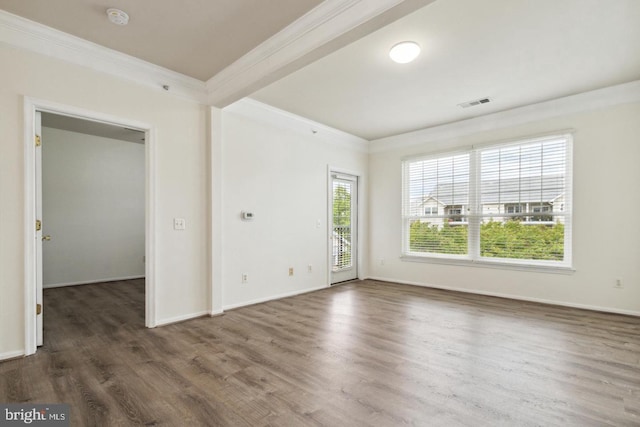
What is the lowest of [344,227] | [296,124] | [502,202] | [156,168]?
[344,227]

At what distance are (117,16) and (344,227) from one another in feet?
15.0

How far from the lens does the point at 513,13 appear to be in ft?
8.47

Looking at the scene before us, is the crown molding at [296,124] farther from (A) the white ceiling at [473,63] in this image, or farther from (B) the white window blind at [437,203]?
(B) the white window blind at [437,203]

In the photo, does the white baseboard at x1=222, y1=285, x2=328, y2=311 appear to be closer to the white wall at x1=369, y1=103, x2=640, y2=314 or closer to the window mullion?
the window mullion

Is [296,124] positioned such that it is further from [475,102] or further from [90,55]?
[90,55]

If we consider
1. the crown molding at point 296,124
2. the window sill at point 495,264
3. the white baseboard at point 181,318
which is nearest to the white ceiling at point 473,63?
the crown molding at point 296,124

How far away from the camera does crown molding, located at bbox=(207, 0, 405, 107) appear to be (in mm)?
2348

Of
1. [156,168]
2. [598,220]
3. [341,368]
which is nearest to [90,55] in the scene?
[156,168]

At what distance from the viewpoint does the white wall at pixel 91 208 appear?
5871 mm

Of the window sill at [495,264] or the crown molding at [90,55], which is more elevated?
the crown molding at [90,55]

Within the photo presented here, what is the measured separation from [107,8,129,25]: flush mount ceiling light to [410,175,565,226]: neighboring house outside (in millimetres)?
4981

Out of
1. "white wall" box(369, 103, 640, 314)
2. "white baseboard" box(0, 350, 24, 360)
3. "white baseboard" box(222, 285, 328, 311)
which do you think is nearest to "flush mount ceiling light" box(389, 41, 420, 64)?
"white wall" box(369, 103, 640, 314)

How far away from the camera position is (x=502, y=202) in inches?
197

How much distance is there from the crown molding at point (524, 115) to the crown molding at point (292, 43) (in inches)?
138
